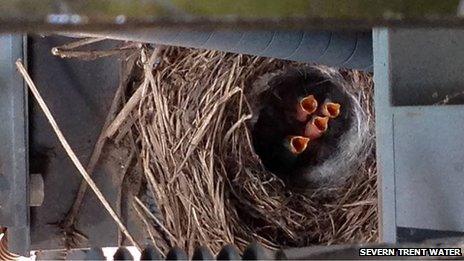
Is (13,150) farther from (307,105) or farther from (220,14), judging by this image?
(220,14)

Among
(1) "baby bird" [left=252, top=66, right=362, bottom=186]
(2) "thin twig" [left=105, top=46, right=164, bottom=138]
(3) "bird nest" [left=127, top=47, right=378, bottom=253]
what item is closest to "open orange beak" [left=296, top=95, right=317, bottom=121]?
(1) "baby bird" [left=252, top=66, right=362, bottom=186]

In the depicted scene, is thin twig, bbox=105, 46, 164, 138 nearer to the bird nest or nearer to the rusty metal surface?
the bird nest

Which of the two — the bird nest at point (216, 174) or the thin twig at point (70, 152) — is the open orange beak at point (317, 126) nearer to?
the bird nest at point (216, 174)

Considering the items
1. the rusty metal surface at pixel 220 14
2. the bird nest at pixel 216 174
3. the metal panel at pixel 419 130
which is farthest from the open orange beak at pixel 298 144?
the rusty metal surface at pixel 220 14

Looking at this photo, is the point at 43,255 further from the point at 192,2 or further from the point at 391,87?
the point at 192,2

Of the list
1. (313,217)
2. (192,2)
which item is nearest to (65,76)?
(313,217)

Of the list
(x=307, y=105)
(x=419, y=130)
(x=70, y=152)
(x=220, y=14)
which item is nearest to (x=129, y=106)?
(x=70, y=152)
